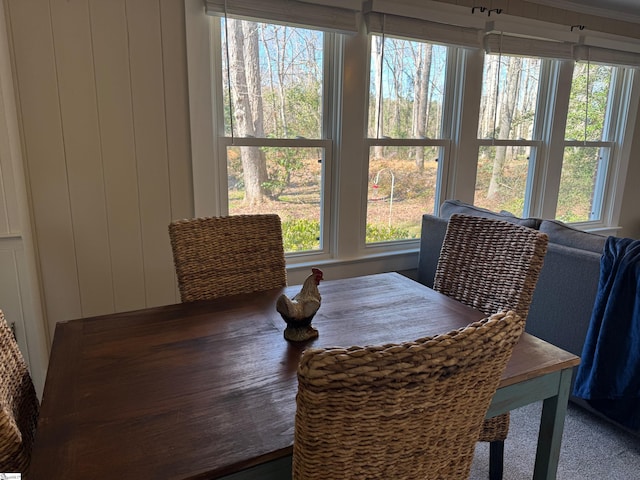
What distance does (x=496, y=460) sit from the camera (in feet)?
5.56

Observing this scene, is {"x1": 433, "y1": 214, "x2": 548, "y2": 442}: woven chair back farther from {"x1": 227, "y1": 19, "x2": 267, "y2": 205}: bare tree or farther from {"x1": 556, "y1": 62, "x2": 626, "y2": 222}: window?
{"x1": 556, "y1": 62, "x2": 626, "y2": 222}: window

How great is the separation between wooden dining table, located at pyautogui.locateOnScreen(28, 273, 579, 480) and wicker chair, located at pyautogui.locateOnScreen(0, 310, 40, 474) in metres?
0.05

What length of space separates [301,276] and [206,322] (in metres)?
1.47

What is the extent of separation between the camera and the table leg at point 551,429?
1225 mm

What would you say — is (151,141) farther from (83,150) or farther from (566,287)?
(566,287)

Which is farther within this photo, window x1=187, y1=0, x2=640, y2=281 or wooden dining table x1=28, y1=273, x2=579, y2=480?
window x1=187, y1=0, x2=640, y2=281

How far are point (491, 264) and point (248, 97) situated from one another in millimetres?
1686

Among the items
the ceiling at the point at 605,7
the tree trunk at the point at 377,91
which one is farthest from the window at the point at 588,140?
the tree trunk at the point at 377,91

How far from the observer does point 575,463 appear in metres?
1.86

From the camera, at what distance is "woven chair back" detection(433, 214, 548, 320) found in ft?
4.91

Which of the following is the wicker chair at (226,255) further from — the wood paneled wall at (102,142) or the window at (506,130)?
the window at (506,130)

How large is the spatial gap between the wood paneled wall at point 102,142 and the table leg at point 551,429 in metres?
1.96

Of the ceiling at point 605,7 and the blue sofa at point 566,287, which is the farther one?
the ceiling at point 605,7

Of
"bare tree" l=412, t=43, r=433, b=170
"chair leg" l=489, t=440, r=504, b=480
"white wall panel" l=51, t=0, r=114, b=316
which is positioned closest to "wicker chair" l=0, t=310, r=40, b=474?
"white wall panel" l=51, t=0, r=114, b=316
